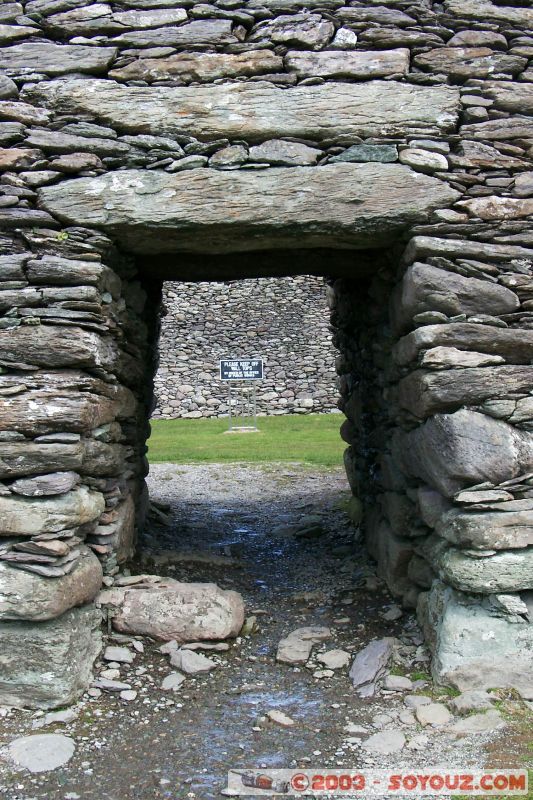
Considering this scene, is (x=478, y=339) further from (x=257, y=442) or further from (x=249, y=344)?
(x=249, y=344)

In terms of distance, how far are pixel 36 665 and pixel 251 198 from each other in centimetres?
311

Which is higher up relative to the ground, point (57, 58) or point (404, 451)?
point (57, 58)

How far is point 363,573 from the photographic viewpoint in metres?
5.84

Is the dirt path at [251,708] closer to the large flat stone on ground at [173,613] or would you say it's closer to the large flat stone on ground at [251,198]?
the large flat stone on ground at [173,613]

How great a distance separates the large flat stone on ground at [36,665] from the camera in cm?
380

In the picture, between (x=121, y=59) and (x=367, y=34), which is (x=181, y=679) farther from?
(x=367, y=34)

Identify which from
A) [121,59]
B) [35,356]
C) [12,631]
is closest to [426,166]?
[121,59]

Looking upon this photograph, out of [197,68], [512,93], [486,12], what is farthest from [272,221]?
[486,12]

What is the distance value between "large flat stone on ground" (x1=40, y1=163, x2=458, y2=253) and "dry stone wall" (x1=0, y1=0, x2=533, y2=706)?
0.01m

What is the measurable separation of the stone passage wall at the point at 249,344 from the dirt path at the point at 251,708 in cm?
1794

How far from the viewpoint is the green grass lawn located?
45.6 feet

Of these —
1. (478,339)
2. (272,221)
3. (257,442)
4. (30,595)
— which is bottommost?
(257,442)

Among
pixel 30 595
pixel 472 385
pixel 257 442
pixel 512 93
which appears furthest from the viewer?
pixel 257 442

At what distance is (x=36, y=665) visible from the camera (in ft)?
12.5
